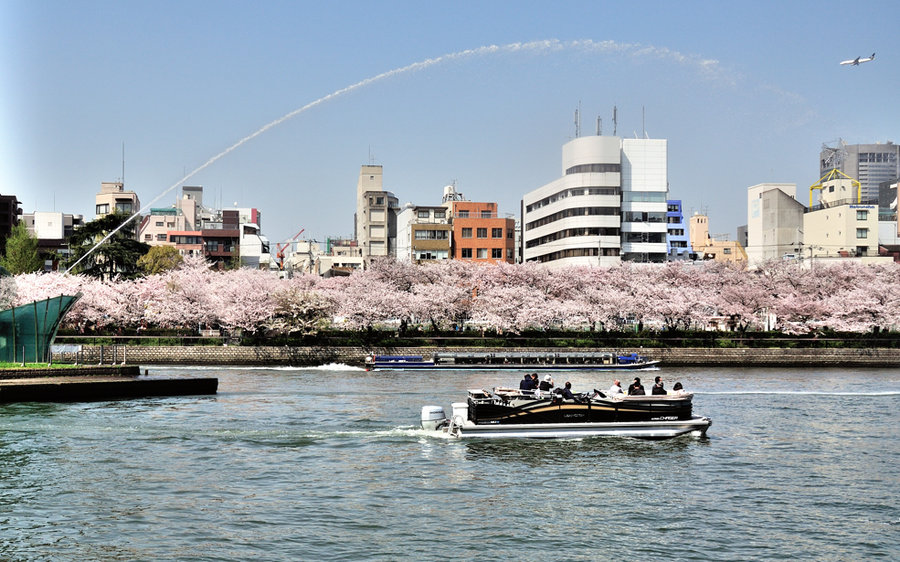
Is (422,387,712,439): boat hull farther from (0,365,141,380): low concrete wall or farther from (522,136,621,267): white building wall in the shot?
(522,136,621,267): white building wall

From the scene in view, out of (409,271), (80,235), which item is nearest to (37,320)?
(80,235)

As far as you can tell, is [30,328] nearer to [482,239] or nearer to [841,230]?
[482,239]

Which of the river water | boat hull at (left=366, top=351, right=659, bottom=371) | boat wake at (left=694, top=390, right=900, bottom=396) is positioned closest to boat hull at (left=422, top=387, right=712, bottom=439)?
the river water

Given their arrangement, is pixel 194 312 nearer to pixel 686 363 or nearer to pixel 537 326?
pixel 537 326

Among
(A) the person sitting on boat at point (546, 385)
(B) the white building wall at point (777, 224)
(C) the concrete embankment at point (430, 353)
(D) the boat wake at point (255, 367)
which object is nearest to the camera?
(A) the person sitting on boat at point (546, 385)

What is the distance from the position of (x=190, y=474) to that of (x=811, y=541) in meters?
22.8

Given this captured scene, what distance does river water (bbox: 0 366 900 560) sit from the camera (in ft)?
90.5

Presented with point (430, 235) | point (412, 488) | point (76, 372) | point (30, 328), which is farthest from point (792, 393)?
point (430, 235)

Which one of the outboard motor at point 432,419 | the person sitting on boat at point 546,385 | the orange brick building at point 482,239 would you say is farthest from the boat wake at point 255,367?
the orange brick building at point 482,239

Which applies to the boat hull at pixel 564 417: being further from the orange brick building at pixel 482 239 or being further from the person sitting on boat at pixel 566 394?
the orange brick building at pixel 482 239

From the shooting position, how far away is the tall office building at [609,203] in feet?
498

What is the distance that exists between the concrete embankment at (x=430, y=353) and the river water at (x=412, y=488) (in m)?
45.1

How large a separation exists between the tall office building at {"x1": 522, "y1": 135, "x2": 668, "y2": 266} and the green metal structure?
10188 centimetres

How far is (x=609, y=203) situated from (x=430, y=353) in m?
57.7
